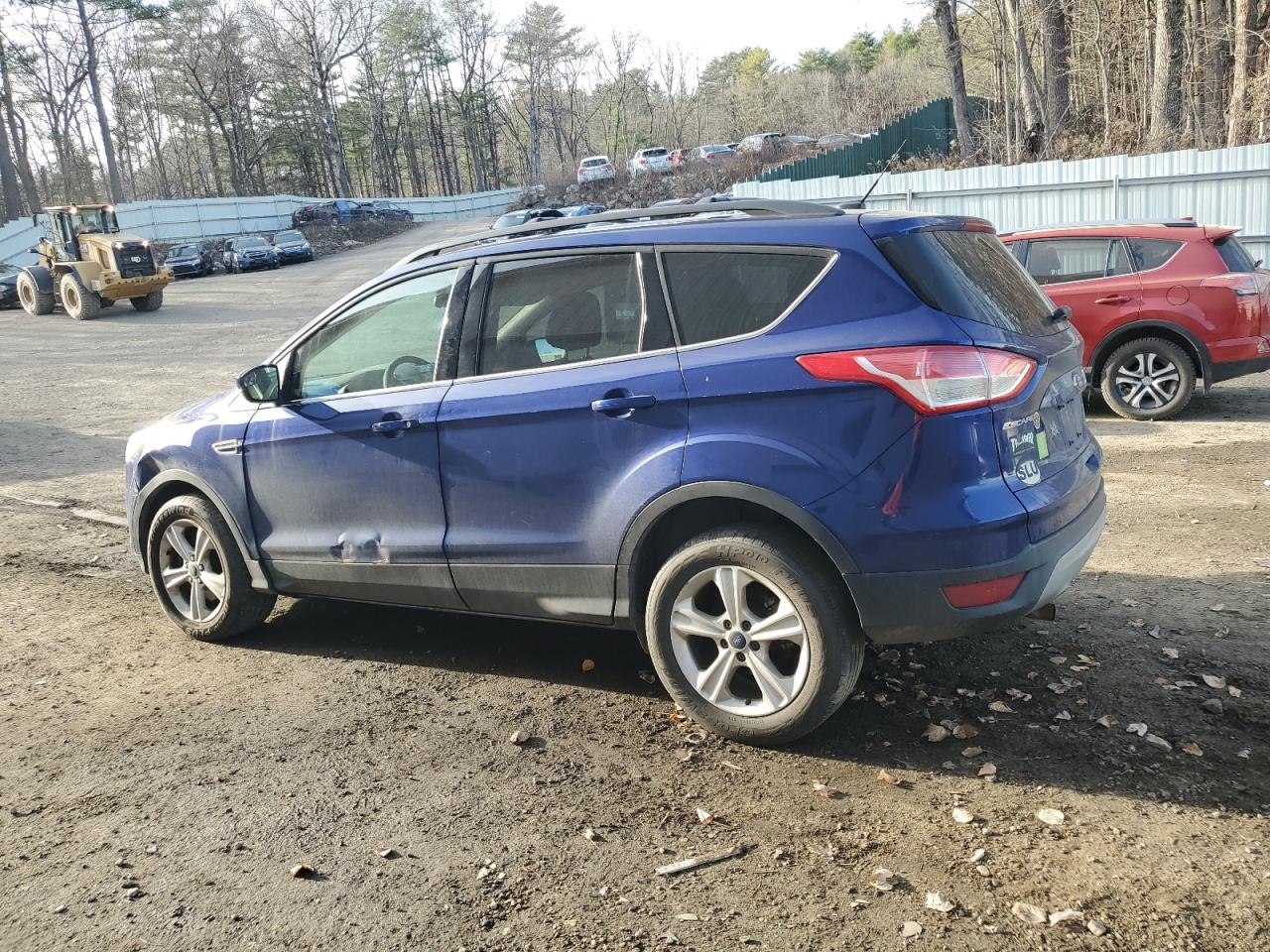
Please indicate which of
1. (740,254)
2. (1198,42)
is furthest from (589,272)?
(1198,42)

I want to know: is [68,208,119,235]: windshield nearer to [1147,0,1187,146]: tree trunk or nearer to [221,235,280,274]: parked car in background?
[221,235,280,274]: parked car in background

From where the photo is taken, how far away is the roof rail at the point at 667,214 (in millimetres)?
4047

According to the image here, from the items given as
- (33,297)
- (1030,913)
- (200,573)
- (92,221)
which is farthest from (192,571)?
(33,297)

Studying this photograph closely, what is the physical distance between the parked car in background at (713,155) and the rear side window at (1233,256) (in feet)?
135

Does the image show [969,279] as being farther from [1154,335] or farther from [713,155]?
[713,155]

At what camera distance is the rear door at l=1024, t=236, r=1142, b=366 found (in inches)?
374

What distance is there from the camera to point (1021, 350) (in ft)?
12.3

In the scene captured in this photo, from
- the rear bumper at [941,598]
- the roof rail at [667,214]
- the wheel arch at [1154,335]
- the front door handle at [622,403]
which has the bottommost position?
the wheel arch at [1154,335]

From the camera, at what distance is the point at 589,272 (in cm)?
426

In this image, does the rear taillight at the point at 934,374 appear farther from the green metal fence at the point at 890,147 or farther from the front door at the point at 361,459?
the green metal fence at the point at 890,147

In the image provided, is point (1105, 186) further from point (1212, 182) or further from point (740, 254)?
point (740, 254)

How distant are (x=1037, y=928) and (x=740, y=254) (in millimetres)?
2336

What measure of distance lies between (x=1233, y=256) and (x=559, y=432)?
24.9ft

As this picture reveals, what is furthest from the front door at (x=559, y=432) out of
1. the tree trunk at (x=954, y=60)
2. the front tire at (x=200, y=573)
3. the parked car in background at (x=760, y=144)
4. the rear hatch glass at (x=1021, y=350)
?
the parked car in background at (x=760, y=144)
